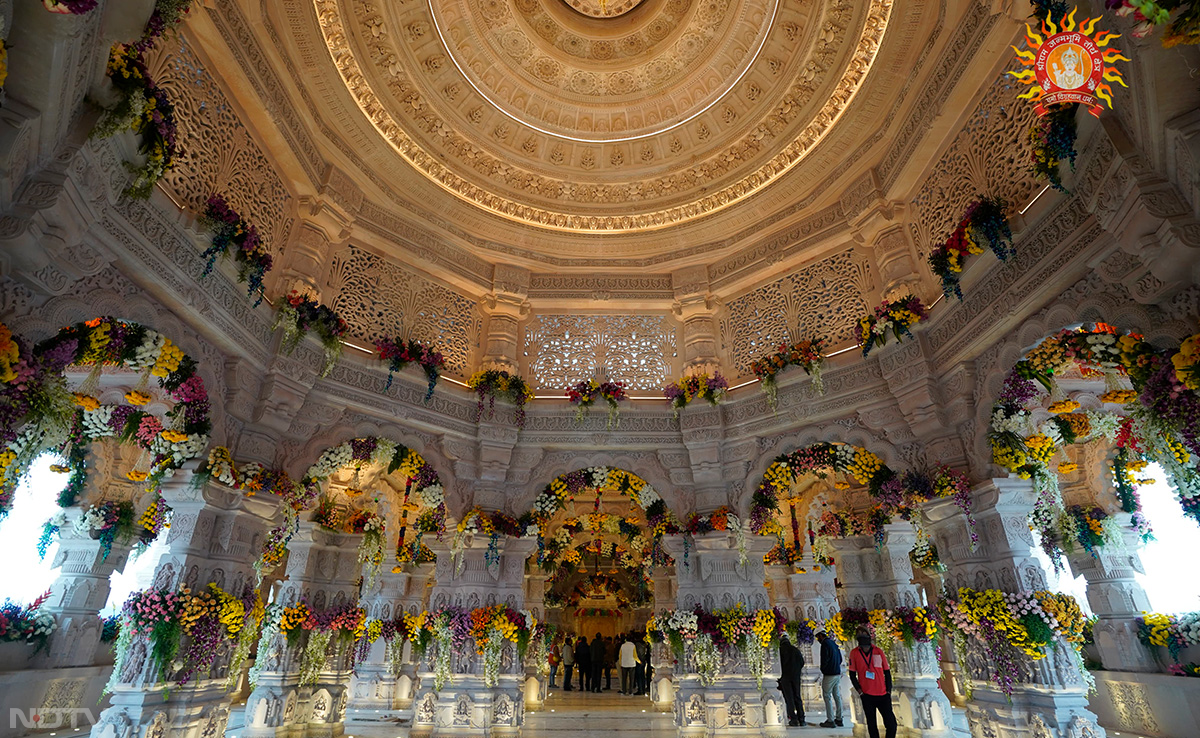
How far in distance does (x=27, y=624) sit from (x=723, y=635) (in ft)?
32.4

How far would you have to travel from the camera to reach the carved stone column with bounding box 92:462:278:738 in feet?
17.5

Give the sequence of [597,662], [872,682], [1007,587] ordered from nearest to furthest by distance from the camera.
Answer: [1007,587], [872,682], [597,662]

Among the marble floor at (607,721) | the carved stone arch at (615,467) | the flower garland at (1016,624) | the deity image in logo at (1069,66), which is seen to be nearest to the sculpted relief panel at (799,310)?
the carved stone arch at (615,467)

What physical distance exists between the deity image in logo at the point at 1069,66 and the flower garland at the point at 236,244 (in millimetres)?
7363

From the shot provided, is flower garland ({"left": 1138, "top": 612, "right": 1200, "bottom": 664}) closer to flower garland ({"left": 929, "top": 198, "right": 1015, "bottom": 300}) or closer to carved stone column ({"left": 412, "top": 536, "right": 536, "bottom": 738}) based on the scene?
flower garland ({"left": 929, "top": 198, "right": 1015, "bottom": 300})

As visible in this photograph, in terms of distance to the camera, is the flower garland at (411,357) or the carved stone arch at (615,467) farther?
the carved stone arch at (615,467)

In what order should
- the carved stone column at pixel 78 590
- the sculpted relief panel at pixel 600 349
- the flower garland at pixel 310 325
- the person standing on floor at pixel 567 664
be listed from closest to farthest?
the flower garland at pixel 310 325, the carved stone column at pixel 78 590, the sculpted relief panel at pixel 600 349, the person standing on floor at pixel 567 664

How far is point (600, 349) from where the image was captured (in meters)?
9.70

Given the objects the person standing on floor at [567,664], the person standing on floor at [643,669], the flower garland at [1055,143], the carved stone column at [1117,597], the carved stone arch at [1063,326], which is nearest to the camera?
the carved stone arch at [1063,326]

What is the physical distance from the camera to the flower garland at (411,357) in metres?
7.72

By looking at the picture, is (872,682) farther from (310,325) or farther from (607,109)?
(607,109)

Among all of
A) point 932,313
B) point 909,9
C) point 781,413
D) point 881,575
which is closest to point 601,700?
point 881,575

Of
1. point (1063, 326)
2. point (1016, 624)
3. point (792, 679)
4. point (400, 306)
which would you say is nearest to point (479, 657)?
point (792, 679)

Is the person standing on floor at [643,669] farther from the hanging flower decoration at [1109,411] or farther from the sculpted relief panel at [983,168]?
the sculpted relief panel at [983,168]
